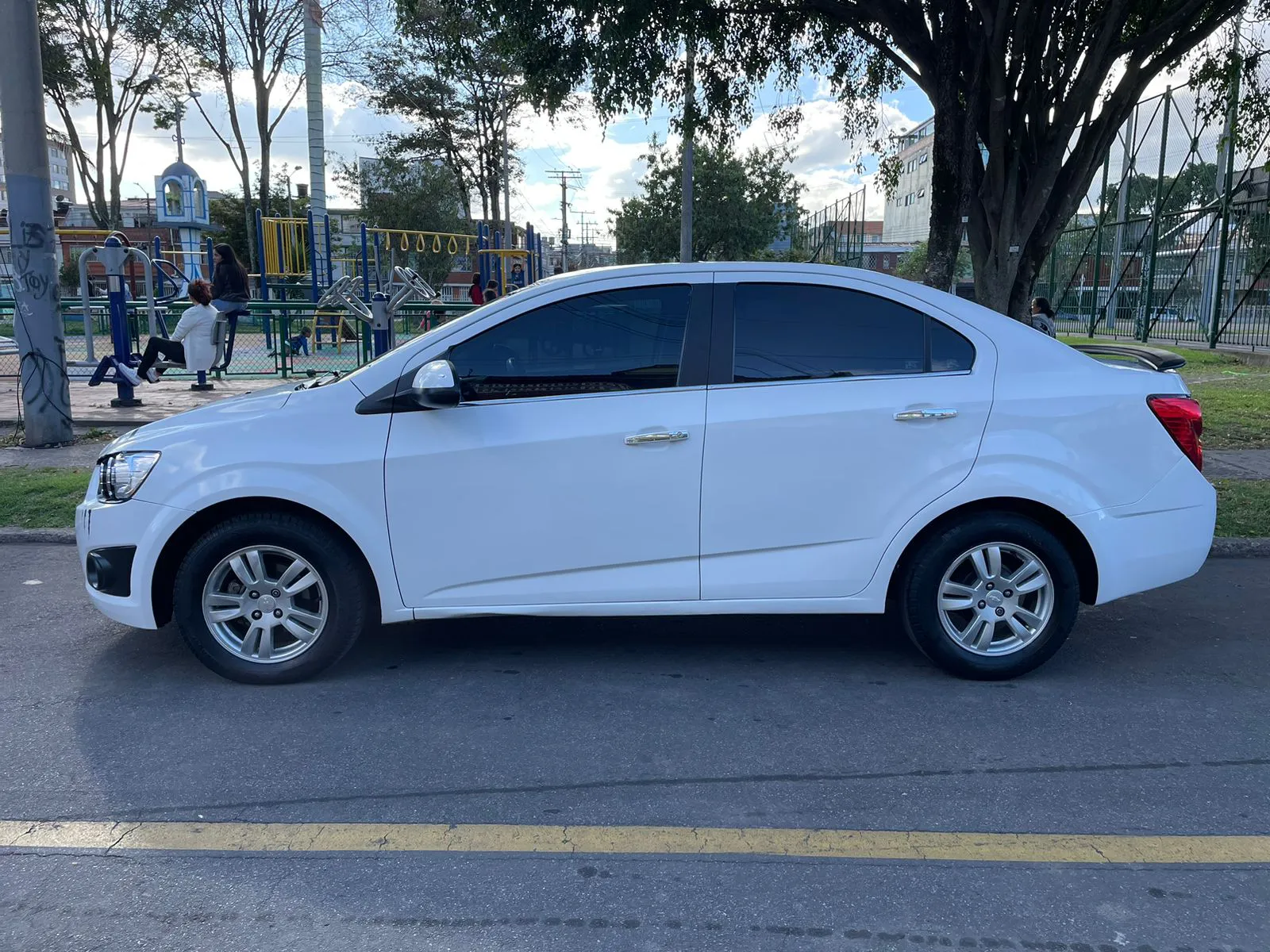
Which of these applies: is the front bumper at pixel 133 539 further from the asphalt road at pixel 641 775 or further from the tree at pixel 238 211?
the tree at pixel 238 211

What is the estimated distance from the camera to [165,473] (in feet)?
14.2

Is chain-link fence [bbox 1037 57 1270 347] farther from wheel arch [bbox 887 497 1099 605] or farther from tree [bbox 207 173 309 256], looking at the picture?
tree [bbox 207 173 309 256]

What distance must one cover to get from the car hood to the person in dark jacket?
10.6 m

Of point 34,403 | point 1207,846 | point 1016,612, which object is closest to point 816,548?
point 1016,612

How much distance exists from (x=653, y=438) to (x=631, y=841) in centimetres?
167

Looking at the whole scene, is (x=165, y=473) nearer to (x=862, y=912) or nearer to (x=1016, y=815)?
(x=862, y=912)

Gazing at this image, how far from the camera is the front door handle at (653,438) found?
14.1ft

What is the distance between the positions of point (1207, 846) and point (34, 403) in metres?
9.80

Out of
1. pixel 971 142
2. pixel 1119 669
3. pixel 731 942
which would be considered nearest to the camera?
pixel 731 942

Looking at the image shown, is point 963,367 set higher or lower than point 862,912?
higher

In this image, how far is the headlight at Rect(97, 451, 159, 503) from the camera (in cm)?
436

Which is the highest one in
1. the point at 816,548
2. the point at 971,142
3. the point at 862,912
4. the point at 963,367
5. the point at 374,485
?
the point at 971,142

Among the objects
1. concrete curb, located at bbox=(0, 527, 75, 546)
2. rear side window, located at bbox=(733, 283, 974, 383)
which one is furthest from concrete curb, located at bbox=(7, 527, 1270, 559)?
rear side window, located at bbox=(733, 283, 974, 383)

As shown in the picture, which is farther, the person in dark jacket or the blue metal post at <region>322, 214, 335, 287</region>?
the blue metal post at <region>322, 214, 335, 287</region>
